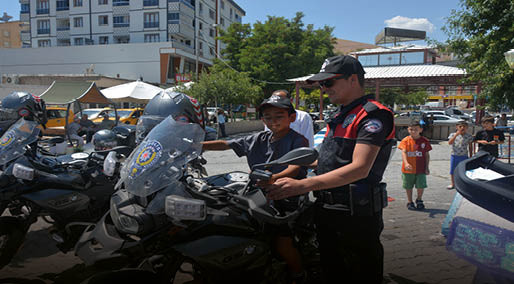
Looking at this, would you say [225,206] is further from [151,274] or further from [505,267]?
[505,267]

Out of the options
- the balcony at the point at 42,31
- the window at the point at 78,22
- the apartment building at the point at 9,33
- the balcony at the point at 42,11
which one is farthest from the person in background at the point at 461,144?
the apartment building at the point at 9,33

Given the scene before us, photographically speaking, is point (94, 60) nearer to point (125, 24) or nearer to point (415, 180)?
point (125, 24)

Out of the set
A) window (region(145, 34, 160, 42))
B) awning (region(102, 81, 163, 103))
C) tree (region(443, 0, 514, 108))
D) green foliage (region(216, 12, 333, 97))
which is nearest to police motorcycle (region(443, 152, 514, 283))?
tree (region(443, 0, 514, 108))

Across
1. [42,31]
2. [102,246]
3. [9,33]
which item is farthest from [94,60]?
[102,246]

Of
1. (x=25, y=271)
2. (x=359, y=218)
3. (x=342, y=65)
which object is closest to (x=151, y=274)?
(x=359, y=218)

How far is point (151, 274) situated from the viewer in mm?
1795

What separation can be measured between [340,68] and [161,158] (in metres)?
1.16

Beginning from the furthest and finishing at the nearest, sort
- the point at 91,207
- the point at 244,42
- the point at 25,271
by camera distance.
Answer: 1. the point at 244,42
2. the point at 91,207
3. the point at 25,271

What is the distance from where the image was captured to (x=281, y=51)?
27328mm

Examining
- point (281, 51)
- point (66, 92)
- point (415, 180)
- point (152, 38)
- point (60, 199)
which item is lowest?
point (415, 180)

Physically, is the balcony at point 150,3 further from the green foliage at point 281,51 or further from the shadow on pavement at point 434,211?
the shadow on pavement at point 434,211

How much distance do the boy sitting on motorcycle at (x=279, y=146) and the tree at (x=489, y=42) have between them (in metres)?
9.57

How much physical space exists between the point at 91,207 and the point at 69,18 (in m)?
48.5

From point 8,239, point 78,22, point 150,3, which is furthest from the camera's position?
point 78,22
